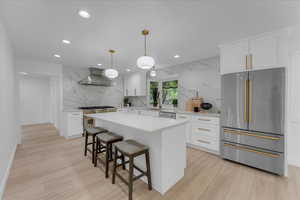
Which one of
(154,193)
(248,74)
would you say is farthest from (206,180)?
(248,74)

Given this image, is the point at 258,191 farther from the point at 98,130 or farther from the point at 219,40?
the point at 98,130

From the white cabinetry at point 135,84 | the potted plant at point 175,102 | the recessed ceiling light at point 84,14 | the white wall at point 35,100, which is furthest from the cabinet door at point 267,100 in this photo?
the white wall at point 35,100

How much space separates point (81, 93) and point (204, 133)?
15.3 ft

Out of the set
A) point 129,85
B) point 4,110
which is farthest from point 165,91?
point 4,110

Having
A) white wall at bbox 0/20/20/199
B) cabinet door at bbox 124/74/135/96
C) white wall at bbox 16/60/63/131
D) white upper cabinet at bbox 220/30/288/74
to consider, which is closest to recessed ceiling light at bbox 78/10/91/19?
white wall at bbox 0/20/20/199

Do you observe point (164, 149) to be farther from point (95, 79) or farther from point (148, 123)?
point (95, 79)

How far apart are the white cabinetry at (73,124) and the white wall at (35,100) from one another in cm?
336

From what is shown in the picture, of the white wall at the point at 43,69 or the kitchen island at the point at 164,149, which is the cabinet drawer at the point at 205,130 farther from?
the white wall at the point at 43,69

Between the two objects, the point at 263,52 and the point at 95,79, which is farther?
the point at 95,79

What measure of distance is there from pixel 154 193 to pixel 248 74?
2.60 metres

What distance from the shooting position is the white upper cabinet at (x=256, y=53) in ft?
6.98

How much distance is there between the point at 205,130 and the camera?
9.93 feet

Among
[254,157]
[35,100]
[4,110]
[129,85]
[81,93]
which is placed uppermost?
[129,85]

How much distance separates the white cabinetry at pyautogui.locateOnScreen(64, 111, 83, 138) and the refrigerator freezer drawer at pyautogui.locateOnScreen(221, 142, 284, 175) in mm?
4251
